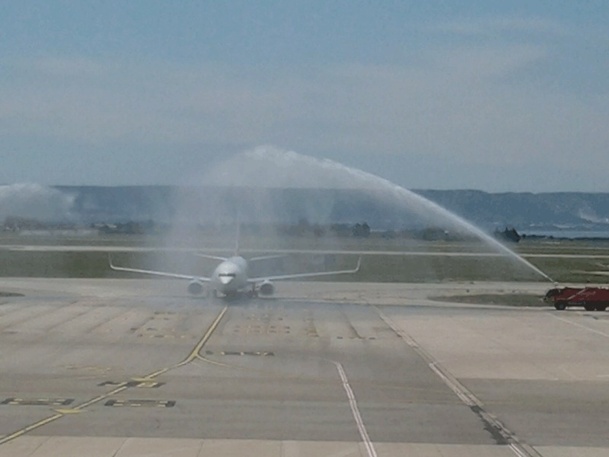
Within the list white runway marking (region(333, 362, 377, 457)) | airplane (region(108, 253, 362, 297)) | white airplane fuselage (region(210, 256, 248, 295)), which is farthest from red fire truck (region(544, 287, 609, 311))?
white runway marking (region(333, 362, 377, 457))

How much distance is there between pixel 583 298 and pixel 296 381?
4518cm

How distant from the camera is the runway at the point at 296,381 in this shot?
81.6ft

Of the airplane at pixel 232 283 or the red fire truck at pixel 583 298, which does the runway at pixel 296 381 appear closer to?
the airplane at pixel 232 283

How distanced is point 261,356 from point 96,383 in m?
10.2

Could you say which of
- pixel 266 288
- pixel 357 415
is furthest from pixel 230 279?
pixel 357 415

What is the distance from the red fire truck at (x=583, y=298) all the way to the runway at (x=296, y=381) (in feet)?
19.8

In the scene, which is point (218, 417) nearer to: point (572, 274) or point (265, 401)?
point (265, 401)

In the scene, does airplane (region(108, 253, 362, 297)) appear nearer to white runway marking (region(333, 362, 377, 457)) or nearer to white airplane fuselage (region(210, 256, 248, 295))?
white airplane fuselage (region(210, 256, 248, 295))

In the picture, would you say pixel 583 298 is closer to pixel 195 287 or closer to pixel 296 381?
pixel 195 287

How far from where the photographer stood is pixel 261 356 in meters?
42.6

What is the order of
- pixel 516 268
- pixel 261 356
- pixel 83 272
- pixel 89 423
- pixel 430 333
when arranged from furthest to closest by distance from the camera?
pixel 516 268, pixel 83 272, pixel 430 333, pixel 261 356, pixel 89 423

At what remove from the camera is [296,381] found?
35.4m

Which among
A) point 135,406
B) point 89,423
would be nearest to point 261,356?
point 135,406

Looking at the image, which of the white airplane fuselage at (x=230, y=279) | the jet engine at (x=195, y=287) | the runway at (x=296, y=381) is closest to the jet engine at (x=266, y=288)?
the white airplane fuselage at (x=230, y=279)
